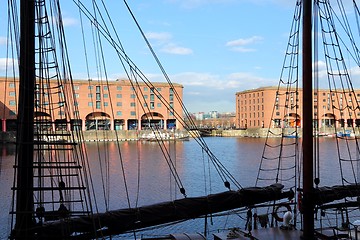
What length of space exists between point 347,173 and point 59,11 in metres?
35.5

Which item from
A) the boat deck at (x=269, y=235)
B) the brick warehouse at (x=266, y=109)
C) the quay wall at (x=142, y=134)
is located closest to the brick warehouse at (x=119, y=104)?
the quay wall at (x=142, y=134)

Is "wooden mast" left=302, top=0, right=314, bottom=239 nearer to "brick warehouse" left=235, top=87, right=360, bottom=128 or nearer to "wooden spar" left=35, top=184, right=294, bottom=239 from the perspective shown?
"wooden spar" left=35, top=184, right=294, bottom=239

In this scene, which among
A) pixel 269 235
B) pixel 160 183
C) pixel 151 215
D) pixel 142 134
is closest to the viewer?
pixel 151 215

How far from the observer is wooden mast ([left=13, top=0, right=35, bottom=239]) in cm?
563

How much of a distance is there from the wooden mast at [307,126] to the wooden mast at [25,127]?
4970mm

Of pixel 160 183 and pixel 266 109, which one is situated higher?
pixel 266 109

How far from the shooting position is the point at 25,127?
5664 mm

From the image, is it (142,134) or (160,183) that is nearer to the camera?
(160,183)

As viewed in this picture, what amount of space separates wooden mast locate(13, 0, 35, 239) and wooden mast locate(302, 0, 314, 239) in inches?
196

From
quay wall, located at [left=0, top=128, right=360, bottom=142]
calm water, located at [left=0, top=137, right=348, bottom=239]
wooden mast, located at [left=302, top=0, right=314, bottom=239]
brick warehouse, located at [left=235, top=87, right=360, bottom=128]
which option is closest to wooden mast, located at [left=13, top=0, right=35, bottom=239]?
wooden mast, located at [left=302, top=0, right=314, bottom=239]

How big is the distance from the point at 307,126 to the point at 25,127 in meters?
5.17

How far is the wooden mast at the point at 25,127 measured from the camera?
5.63 meters

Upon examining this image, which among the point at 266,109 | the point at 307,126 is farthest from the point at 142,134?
the point at 307,126

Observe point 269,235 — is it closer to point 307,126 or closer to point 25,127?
point 307,126
